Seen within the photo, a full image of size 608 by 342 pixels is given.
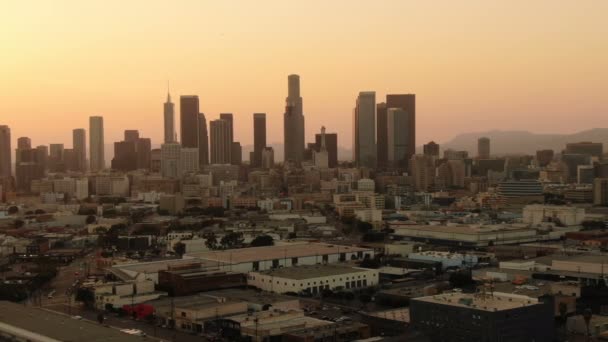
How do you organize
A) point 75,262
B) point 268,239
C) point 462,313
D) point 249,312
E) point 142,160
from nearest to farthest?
point 462,313 < point 249,312 < point 75,262 < point 268,239 < point 142,160

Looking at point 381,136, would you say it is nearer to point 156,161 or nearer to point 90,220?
point 156,161

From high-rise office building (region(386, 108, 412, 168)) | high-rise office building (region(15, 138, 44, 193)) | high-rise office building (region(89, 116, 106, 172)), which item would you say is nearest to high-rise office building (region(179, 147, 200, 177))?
high-rise office building (region(15, 138, 44, 193))

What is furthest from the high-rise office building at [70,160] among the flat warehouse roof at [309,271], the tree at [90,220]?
the flat warehouse roof at [309,271]

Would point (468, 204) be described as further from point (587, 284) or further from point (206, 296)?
point (206, 296)

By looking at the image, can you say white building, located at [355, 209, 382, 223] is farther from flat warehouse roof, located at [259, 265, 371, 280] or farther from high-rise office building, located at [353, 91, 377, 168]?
high-rise office building, located at [353, 91, 377, 168]

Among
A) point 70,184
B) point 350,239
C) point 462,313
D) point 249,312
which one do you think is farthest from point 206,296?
point 70,184
